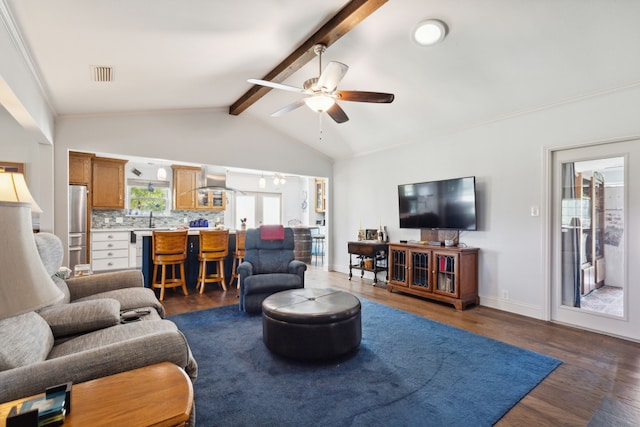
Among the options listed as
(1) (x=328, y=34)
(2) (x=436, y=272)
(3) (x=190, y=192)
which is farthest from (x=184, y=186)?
(2) (x=436, y=272)

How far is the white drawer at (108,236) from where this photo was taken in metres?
6.03

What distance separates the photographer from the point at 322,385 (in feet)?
7.09

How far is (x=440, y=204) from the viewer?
439 cm

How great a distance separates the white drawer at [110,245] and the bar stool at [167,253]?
2317 mm

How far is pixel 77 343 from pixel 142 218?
239 inches

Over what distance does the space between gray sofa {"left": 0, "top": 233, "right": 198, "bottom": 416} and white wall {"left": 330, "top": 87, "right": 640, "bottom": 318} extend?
3753 millimetres

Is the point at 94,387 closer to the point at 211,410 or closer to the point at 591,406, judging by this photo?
the point at 211,410

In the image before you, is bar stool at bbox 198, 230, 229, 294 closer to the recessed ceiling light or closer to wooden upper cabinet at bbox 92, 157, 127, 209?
wooden upper cabinet at bbox 92, 157, 127, 209

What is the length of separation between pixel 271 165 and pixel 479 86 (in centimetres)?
365

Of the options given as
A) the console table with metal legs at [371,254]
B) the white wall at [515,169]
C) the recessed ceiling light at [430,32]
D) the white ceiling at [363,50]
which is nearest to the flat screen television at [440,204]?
the white wall at [515,169]

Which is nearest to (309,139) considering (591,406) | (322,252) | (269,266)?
(269,266)

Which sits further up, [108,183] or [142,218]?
[108,183]

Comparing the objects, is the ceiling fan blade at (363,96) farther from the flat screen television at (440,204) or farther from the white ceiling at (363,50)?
the flat screen television at (440,204)

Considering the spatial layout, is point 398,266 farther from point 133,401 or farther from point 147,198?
point 147,198
